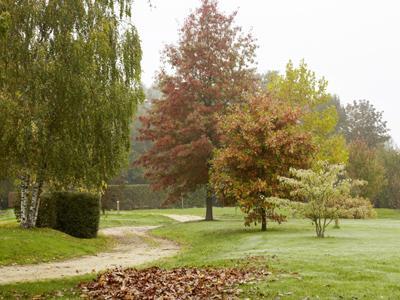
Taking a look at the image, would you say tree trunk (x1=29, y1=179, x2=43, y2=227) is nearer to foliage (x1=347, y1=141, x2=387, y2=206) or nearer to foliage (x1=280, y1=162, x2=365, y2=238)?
foliage (x1=280, y1=162, x2=365, y2=238)

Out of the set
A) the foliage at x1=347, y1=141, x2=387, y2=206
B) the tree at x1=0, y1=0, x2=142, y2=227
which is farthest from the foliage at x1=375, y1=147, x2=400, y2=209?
the tree at x1=0, y1=0, x2=142, y2=227

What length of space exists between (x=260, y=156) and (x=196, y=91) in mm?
10252

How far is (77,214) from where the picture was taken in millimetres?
22891

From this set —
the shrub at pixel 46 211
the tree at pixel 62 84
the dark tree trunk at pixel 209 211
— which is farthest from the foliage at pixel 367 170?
the tree at pixel 62 84

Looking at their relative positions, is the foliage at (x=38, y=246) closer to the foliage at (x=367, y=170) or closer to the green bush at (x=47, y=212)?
the green bush at (x=47, y=212)

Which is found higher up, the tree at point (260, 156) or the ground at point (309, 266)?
the tree at point (260, 156)

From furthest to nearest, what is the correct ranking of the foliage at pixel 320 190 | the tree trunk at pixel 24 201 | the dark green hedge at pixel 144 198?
the dark green hedge at pixel 144 198 → the tree trunk at pixel 24 201 → the foliage at pixel 320 190

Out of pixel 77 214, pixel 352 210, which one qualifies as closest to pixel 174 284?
pixel 352 210

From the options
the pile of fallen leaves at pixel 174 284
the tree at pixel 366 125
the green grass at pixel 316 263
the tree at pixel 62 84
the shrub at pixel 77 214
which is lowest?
the pile of fallen leaves at pixel 174 284

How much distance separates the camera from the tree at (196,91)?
101ft

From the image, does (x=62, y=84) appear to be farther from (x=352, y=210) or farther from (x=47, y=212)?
(x=352, y=210)

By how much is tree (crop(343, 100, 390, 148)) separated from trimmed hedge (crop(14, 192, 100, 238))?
2375 inches

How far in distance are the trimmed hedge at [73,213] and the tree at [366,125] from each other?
198 ft

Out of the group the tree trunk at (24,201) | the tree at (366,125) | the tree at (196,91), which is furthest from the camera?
the tree at (366,125)
